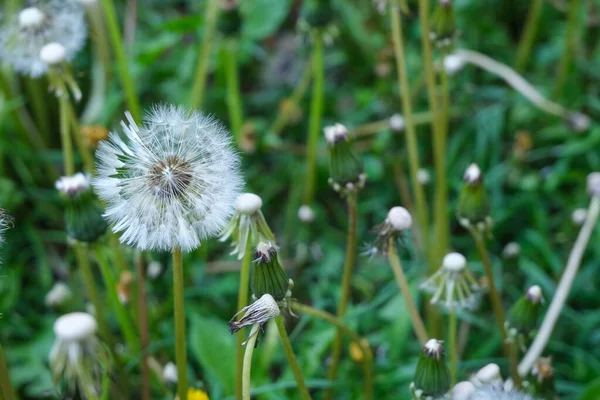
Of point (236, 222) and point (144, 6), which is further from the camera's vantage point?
point (144, 6)

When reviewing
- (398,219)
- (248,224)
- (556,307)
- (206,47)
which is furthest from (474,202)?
(206,47)

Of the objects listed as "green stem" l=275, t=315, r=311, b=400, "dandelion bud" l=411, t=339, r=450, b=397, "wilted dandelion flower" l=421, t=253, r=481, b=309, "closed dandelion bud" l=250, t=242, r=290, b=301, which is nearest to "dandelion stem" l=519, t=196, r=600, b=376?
"wilted dandelion flower" l=421, t=253, r=481, b=309

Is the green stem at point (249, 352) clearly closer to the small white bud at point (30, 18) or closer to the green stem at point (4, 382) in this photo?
the green stem at point (4, 382)

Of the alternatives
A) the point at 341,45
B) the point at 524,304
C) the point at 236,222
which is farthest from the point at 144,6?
the point at 524,304

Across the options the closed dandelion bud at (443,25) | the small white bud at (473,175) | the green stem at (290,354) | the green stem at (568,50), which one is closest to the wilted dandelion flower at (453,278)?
the small white bud at (473,175)

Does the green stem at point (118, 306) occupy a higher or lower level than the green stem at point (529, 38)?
lower

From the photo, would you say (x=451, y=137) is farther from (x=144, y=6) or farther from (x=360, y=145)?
(x=144, y=6)
